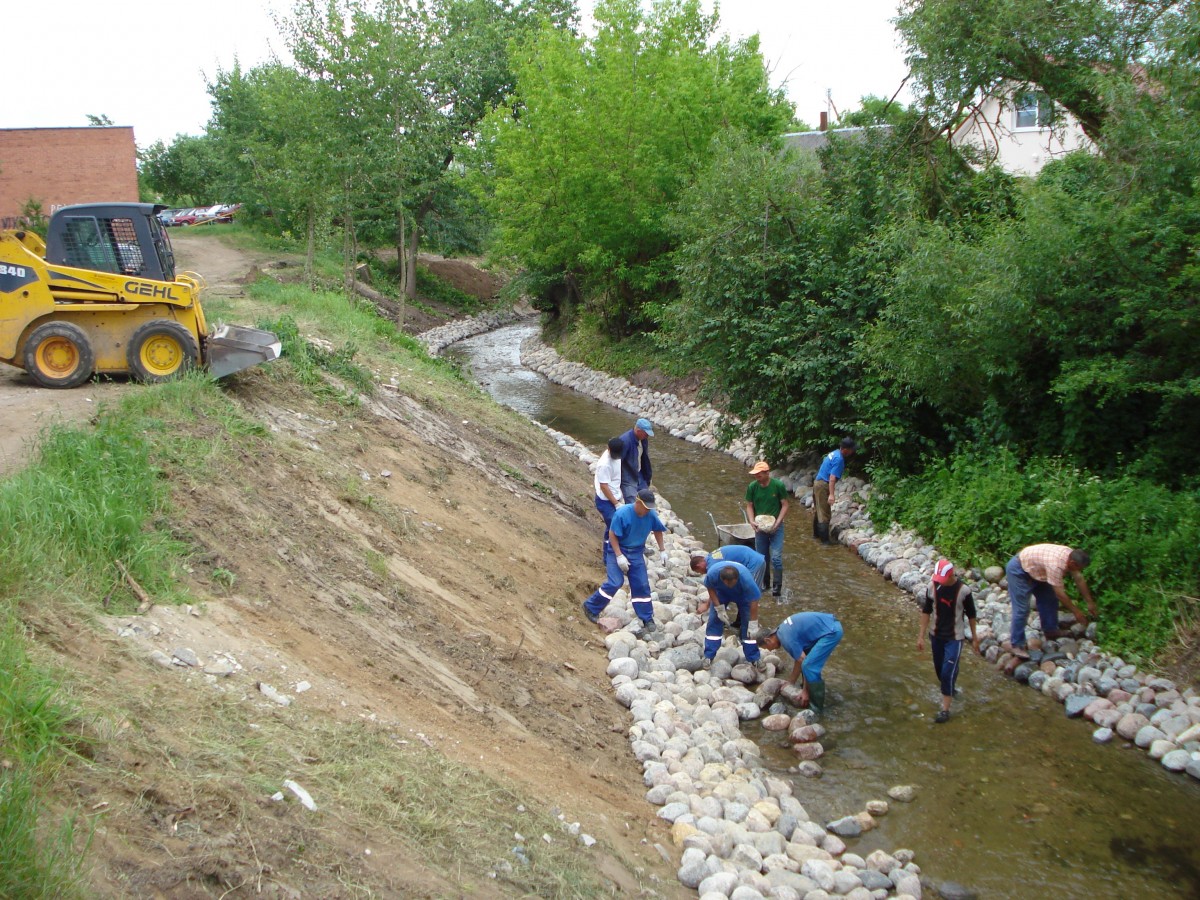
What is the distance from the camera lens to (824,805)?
7.48 metres

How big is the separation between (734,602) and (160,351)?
24.1ft

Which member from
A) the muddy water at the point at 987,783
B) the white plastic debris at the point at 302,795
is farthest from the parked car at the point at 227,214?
the white plastic debris at the point at 302,795

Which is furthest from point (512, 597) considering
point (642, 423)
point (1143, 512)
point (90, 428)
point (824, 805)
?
point (1143, 512)

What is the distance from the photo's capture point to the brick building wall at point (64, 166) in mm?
35031

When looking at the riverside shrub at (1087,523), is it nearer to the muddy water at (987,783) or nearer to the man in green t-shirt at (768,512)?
the muddy water at (987,783)

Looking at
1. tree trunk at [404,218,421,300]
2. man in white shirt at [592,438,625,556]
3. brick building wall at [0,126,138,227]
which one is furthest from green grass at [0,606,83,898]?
brick building wall at [0,126,138,227]

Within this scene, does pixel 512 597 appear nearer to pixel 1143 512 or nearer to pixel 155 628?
pixel 155 628

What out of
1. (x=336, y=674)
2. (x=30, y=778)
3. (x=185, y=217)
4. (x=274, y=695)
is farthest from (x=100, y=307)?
(x=185, y=217)

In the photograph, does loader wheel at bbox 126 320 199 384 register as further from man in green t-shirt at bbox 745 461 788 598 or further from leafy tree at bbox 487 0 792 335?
leafy tree at bbox 487 0 792 335

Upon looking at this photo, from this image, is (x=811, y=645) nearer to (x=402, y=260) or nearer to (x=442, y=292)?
(x=402, y=260)

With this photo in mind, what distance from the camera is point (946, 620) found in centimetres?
839

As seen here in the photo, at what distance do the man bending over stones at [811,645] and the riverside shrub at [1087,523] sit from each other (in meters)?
3.02

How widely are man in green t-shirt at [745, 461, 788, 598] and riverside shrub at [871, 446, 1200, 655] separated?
8.11ft

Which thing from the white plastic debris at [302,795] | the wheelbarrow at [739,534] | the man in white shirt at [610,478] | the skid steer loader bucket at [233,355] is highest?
the skid steer loader bucket at [233,355]
